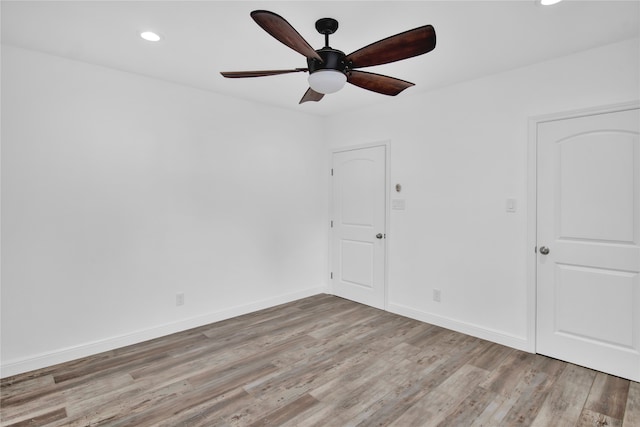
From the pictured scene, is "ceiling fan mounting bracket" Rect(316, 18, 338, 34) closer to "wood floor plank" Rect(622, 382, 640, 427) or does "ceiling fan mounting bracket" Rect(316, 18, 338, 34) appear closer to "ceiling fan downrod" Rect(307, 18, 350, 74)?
"ceiling fan downrod" Rect(307, 18, 350, 74)

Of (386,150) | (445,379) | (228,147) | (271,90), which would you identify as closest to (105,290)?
(228,147)

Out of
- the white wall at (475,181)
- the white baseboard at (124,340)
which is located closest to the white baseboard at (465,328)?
the white wall at (475,181)

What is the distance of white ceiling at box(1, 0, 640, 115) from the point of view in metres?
2.09

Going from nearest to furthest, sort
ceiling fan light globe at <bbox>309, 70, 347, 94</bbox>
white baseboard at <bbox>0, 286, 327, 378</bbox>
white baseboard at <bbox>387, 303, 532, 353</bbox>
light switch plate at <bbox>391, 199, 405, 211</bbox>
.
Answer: ceiling fan light globe at <bbox>309, 70, 347, 94</bbox>
white baseboard at <bbox>0, 286, 327, 378</bbox>
white baseboard at <bbox>387, 303, 532, 353</bbox>
light switch plate at <bbox>391, 199, 405, 211</bbox>

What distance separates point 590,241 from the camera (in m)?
2.72

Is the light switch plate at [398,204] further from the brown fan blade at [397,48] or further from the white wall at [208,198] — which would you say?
the brown fan blade at [397,48]

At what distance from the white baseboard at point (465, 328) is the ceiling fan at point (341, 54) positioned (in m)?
2.40

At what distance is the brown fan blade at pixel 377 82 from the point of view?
7.25 ft

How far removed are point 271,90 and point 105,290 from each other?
2.53 m

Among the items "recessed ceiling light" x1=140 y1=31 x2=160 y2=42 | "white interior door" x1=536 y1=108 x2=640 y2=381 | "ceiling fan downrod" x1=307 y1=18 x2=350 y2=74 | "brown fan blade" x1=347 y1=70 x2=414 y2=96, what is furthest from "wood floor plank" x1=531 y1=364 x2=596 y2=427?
"recessed ceiling light" x1=140 y1=31 x2=160 y2=42

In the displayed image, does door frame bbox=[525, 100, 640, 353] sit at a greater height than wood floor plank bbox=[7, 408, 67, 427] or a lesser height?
greater

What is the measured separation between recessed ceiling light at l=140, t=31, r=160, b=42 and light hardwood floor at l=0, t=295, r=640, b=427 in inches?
100

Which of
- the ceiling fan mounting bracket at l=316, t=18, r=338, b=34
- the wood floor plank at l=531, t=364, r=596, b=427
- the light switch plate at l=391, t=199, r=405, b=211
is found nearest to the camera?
the wood floor plank at l=531, t=364, r=596, b=427

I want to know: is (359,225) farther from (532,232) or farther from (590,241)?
(590,241)
